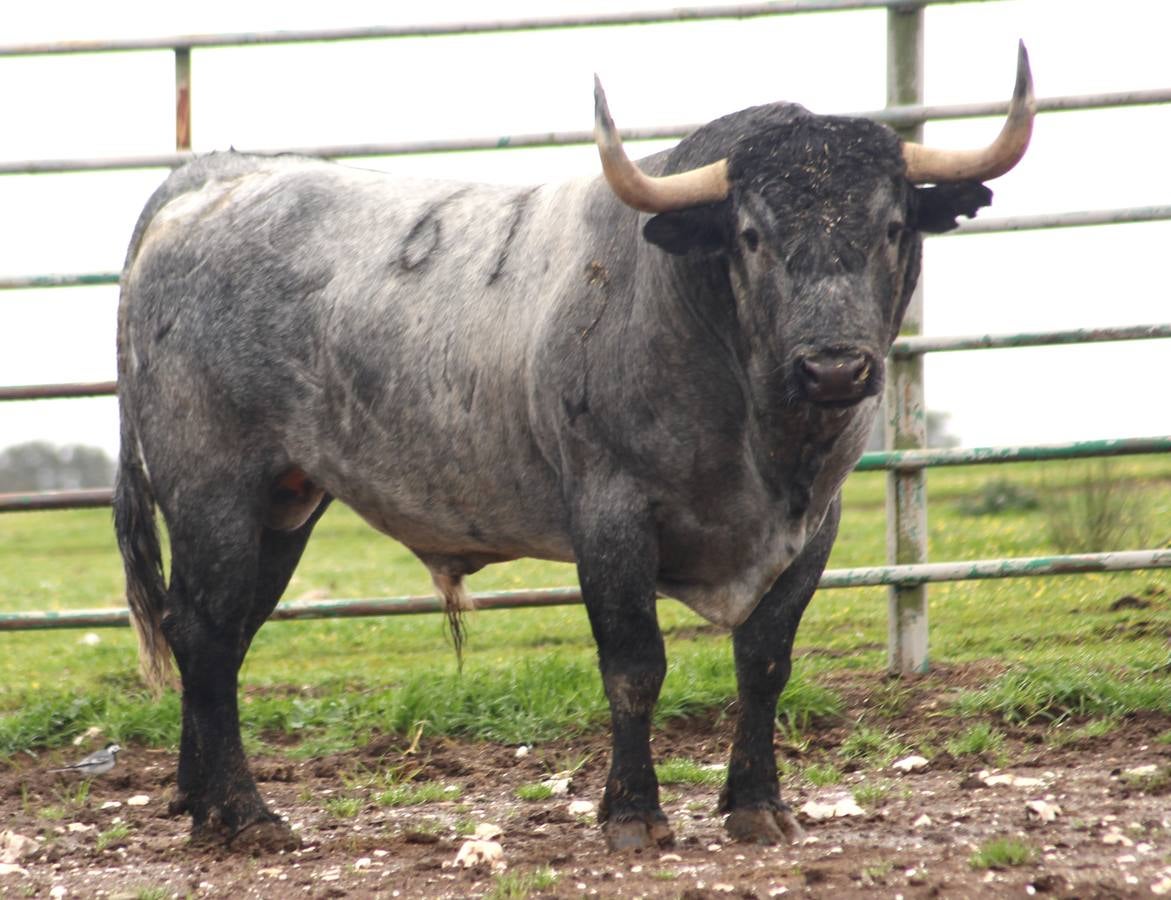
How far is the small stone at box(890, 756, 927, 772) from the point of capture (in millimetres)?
5340

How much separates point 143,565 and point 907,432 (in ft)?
9.43

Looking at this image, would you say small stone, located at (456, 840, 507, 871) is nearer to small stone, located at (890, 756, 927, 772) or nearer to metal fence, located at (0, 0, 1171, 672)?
small stone, located at (890, 756, 927, 772)

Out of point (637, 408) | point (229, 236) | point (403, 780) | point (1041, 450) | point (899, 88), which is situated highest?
point (899, 88)

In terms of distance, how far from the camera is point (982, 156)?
4375 millimetres

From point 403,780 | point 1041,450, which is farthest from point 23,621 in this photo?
point 1041,450

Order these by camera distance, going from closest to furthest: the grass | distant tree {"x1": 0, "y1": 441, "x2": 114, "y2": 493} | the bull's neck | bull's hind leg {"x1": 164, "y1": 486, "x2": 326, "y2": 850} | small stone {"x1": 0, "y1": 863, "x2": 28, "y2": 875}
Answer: the bull's neck, small stone {"x1": 0, "y1": 863, "x2": 28, "y2": 875}, bull's hind leg {"x1": 164, "y1": 486, "x2": 326, "y2": 850}, the grass, distant tree {"x1": 0, "y1": 441, "x2": 114, "y2": 493}

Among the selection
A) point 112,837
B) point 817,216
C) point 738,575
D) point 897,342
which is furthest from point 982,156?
point 112,837

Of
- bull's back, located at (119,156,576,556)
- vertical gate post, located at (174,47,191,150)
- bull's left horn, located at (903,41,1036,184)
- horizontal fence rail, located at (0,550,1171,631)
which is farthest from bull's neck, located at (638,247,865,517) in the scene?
vertical gate post, located at (174,47,191,150)

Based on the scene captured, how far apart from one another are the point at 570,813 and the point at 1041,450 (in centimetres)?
228

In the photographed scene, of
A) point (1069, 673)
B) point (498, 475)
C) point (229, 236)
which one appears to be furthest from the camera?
point (1069, 673)

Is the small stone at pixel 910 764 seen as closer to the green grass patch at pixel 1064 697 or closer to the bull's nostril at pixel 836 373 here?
the green grass patch at pixel 1064 697

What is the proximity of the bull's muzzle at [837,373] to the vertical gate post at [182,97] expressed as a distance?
352 centimetres

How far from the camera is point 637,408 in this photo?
4.45 meters

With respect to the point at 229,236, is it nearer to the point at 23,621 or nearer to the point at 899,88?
the point at 23,621
